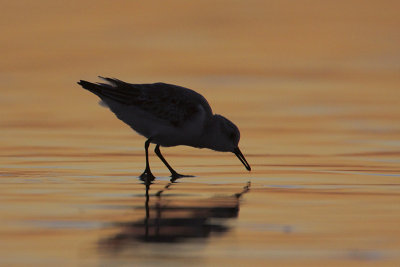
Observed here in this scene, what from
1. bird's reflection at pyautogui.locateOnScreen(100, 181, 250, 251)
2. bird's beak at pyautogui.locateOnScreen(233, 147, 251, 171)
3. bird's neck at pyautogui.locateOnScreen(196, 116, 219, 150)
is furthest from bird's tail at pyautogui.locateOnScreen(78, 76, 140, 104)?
bird's reflection at pyautogui.locateOnScreen(100, 181, 250, 251)

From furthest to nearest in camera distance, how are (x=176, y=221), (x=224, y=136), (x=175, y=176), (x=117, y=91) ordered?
(x=224, y=136) → (x=117, y=91) → (x=175, y=176) → (x=176, y=221)

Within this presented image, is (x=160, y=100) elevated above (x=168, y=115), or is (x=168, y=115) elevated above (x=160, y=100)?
(x=160, y=100)

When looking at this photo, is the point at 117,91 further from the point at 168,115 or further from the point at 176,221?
the point at 176,221

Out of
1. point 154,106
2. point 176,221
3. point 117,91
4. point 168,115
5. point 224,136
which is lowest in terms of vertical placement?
point 176,221

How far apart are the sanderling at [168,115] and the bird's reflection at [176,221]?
2.67 m

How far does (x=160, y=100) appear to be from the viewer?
14016 mm

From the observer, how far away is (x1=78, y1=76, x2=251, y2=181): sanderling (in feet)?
45.7

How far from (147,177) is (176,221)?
353 cm

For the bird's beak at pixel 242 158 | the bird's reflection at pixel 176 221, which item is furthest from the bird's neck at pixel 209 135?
the bird's reflection at pixel 176 221

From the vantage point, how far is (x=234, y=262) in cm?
753

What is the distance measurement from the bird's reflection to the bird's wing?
106 inches

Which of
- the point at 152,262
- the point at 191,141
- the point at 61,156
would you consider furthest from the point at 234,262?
the point at 61,156

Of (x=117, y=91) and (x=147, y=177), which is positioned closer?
(x=147, y=177)

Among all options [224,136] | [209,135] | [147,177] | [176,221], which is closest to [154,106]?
[209,135]
